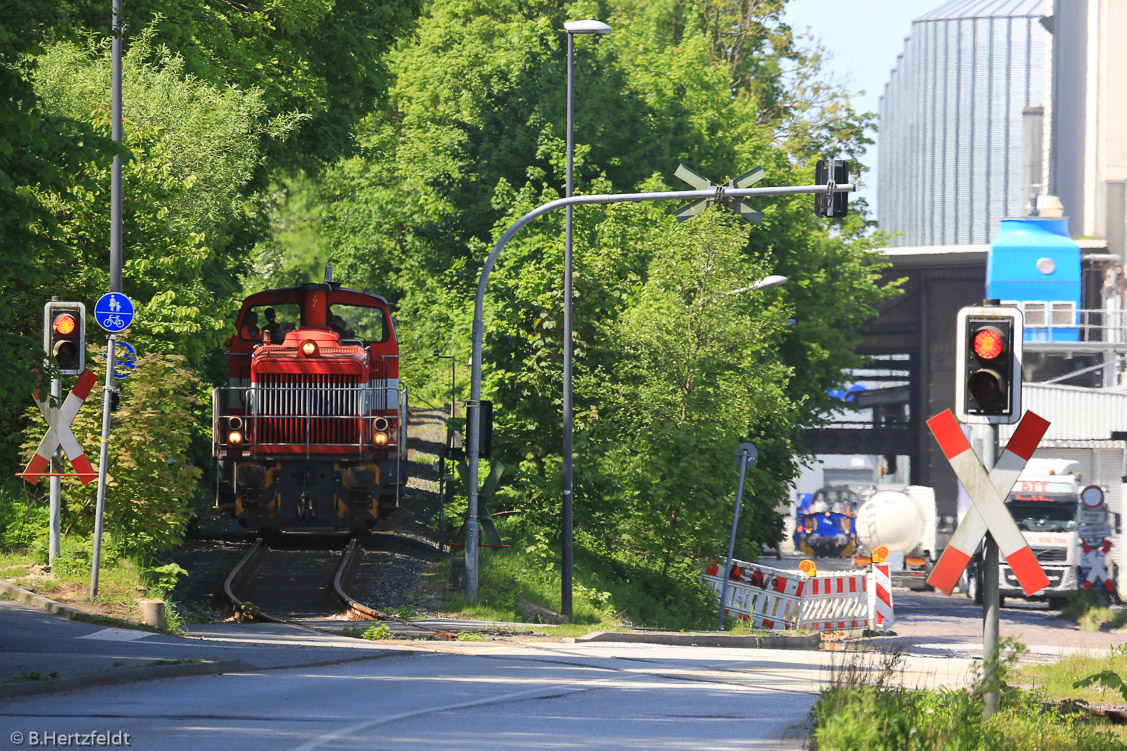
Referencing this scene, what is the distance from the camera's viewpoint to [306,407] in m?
22.7

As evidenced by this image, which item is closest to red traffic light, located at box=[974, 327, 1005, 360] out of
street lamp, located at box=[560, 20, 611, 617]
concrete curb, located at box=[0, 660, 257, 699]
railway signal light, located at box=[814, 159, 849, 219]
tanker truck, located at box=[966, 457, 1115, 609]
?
concrete curb, located at box=[0, 660, 257, 699]

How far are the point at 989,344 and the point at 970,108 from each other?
478 feet

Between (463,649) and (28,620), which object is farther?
(463,649)

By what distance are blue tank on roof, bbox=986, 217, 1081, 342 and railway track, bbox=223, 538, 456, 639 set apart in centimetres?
4006

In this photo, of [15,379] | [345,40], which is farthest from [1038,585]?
[345,40]

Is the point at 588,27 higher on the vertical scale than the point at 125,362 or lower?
higher

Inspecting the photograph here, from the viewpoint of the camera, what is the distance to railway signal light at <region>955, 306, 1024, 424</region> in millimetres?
9242

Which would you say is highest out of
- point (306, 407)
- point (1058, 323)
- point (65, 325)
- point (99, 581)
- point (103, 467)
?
point (1058, 323)

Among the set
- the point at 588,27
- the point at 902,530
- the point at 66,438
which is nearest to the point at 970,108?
the point at 902,530

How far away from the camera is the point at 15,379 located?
12984 mm

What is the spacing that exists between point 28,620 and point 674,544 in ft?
49.7

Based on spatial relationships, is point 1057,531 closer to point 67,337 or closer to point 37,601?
point 37,601

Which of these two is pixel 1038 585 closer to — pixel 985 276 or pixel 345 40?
pixel 345 40

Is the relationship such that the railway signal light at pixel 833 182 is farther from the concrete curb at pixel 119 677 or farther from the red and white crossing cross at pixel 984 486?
the red and white crossing cross at pixel 984 486
